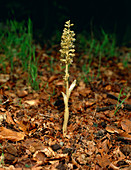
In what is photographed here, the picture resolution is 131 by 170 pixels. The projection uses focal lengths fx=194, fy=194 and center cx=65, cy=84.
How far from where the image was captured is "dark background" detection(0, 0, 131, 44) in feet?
13.8

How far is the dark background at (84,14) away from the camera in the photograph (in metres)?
4.21

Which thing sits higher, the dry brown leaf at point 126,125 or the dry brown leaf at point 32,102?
the dry brown leaf at point 32,102

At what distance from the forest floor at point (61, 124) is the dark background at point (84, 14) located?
1.70 metres

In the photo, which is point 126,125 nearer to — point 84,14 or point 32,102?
point 32,102

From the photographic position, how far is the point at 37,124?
2.11m

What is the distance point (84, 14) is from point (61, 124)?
2953mm

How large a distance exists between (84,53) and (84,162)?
243 cm

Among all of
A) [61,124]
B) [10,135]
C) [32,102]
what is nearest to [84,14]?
[32,102]

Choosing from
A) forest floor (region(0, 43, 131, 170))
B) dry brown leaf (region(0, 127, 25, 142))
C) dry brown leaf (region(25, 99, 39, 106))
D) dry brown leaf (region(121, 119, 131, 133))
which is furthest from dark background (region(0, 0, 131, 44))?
dry brown leaf (region(0, 127, 25, 142))

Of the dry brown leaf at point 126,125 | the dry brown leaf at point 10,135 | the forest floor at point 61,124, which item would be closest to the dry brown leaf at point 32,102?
the forest floor at point 61,124

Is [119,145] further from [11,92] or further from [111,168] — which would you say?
[11,92]

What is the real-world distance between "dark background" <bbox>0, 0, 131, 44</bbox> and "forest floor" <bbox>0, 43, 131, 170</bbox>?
170 cm

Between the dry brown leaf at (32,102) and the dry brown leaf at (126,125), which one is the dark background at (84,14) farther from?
the dry brown leaf at (126,125)

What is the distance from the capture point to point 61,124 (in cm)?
214
